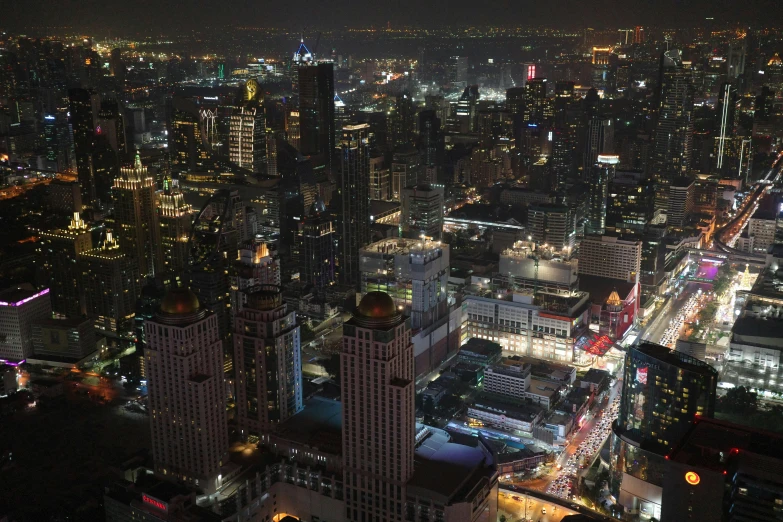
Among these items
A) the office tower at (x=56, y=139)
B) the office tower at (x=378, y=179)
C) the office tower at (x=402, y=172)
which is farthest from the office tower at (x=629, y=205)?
the office tower at (x=56, y=139)

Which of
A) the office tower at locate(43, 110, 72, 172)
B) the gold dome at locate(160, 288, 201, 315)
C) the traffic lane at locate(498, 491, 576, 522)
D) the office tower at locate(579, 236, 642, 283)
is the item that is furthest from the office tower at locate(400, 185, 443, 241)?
the office tower at locate(43, 110, 72, 172)

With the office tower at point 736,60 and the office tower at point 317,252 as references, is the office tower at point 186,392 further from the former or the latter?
the office tower at point 736,60

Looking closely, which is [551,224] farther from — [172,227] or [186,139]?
[186,139]

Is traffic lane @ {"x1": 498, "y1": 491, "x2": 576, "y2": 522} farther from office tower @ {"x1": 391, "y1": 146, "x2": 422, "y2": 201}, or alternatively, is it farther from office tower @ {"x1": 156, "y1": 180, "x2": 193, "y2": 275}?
office tower @ {"x1": 391, "y1": 146, "x2": 422, "y2": 201}

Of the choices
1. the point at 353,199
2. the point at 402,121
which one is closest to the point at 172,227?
the point at 353,199

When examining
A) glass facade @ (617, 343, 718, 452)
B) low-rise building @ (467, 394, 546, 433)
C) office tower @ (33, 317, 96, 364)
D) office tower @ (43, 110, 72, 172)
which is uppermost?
office tower @ (43, 110, 72, 172)

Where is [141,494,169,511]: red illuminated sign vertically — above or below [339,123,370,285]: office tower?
below
